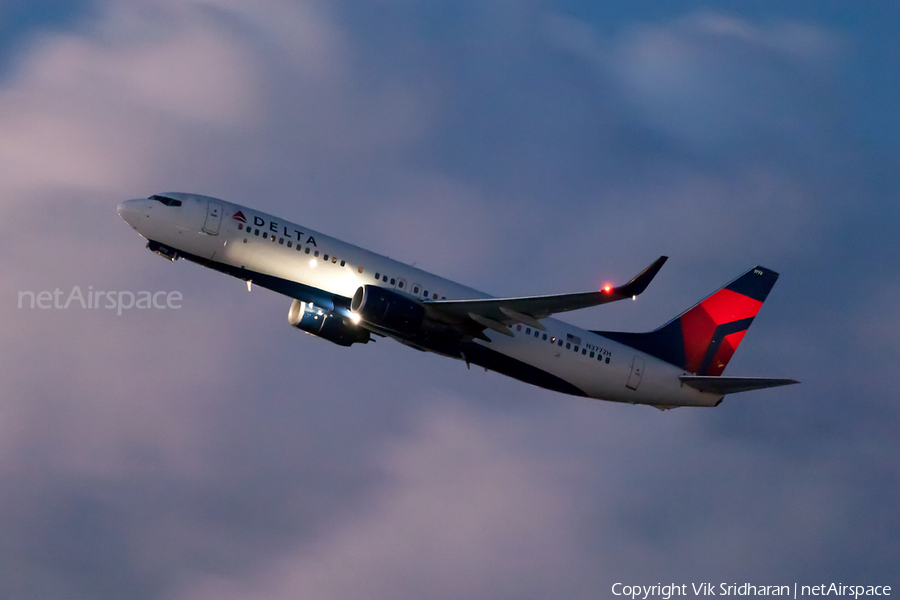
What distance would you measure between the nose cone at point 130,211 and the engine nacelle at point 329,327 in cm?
1027

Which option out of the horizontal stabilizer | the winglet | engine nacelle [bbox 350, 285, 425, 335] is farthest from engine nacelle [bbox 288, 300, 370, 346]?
the horizontal stabilizer

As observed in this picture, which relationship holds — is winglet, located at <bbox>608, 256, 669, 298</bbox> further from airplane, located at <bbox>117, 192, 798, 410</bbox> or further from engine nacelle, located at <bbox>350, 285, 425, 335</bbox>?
engine nacelle, located at <bbox>350, 285, 425, 335</bbox>

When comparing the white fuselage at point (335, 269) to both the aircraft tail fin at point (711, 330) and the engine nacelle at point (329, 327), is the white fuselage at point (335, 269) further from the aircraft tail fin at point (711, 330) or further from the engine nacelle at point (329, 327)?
the engine nacelle at point (329, 327)

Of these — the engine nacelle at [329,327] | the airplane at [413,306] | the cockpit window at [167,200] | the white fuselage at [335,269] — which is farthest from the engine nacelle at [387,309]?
the cockpit window at [167,200]

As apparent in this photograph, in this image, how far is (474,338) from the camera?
59.2m

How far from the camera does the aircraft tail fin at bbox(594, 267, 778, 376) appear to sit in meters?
67.2

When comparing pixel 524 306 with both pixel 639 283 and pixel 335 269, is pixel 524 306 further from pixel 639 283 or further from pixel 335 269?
pixel 335 269

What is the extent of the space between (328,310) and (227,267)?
561 centimetres

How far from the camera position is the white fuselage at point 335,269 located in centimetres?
5581

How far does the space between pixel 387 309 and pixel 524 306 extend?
22.2ft

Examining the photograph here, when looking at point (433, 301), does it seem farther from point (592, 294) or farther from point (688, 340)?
point (688, 340)

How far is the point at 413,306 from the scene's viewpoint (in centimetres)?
5606

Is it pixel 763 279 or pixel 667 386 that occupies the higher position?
pixel 763 279

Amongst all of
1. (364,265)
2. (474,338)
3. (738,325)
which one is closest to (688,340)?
(738,325)
